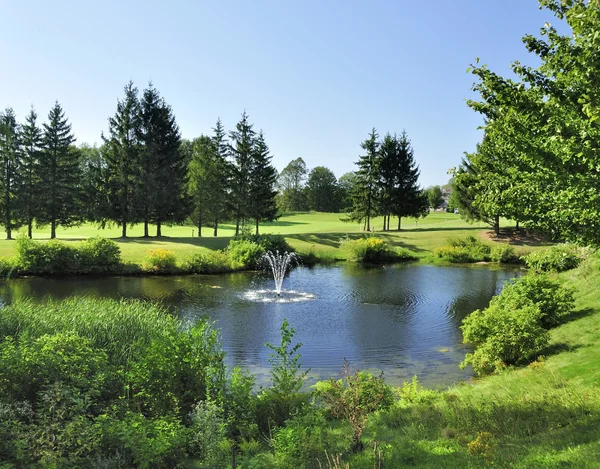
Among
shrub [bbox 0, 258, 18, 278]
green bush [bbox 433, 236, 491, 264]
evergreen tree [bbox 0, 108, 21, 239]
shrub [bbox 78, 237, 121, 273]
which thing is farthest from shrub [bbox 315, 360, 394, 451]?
evergreen tree [bbox 0, 108, 21, 239]

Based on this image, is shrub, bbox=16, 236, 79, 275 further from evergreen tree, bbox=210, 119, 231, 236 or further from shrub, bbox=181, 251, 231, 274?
evergreen tree, bbox=210, 119, 231, 236

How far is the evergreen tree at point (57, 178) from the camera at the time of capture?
43.4 m

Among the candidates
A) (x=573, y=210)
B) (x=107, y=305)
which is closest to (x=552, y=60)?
(x=573, y=210)

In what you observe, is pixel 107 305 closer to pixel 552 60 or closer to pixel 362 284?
pixel 552 60

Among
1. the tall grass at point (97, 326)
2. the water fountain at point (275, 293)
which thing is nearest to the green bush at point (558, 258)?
the water fountain at point (275, 293)

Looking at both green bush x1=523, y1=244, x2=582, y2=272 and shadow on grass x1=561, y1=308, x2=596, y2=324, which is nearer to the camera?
shadow on grass x1=561, y1=308, x2=596, y2=324

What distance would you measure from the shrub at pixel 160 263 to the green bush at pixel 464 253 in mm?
22377

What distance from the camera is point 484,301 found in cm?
2294

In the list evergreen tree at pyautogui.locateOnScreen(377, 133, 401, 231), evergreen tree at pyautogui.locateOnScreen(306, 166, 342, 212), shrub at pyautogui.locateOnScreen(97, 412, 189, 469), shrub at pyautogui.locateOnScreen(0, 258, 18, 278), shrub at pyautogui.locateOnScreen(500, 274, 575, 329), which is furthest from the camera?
evergreen tree at pyautogui.locateOnScreen(306, 166, 342, 212)

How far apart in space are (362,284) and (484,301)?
291 inches

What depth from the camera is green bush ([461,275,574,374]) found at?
38.4 feet

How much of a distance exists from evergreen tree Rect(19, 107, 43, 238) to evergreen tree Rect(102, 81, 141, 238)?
6.55m

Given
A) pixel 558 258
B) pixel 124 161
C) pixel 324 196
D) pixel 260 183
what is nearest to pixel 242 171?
pixel 260 183

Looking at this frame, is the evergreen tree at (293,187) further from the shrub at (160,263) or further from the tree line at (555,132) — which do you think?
the tree line at (555,132)
